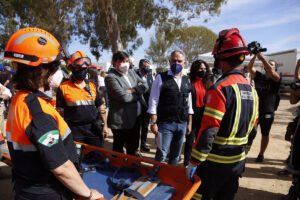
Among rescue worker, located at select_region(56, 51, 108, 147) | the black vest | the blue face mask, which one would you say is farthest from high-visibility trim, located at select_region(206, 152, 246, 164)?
rescue worker, located at select_region(56, 51, 108, 147)

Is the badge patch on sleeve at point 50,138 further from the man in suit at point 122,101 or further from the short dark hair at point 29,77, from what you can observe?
the man in suit at point 122,101

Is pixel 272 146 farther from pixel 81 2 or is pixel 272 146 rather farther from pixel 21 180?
pixel 81 2

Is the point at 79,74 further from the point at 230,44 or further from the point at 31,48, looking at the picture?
the point at 230,44

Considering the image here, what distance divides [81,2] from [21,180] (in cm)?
1309

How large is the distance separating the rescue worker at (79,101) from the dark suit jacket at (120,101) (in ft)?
0.93

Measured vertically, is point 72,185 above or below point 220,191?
above

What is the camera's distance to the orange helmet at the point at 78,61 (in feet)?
8.81

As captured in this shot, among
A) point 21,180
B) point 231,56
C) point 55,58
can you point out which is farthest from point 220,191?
point 55,58

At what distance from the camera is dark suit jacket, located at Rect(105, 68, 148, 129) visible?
3.03 metres

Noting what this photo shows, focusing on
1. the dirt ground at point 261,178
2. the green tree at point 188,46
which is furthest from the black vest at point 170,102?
the green tree at point 188,46

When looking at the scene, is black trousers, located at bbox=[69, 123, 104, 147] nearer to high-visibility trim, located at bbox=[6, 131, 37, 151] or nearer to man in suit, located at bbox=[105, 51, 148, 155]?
man in suit, located at bbox=[105, 51, 148, 155]

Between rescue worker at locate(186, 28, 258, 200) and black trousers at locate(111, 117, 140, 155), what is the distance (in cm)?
155

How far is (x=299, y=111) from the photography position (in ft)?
10.3

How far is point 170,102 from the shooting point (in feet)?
9.82
